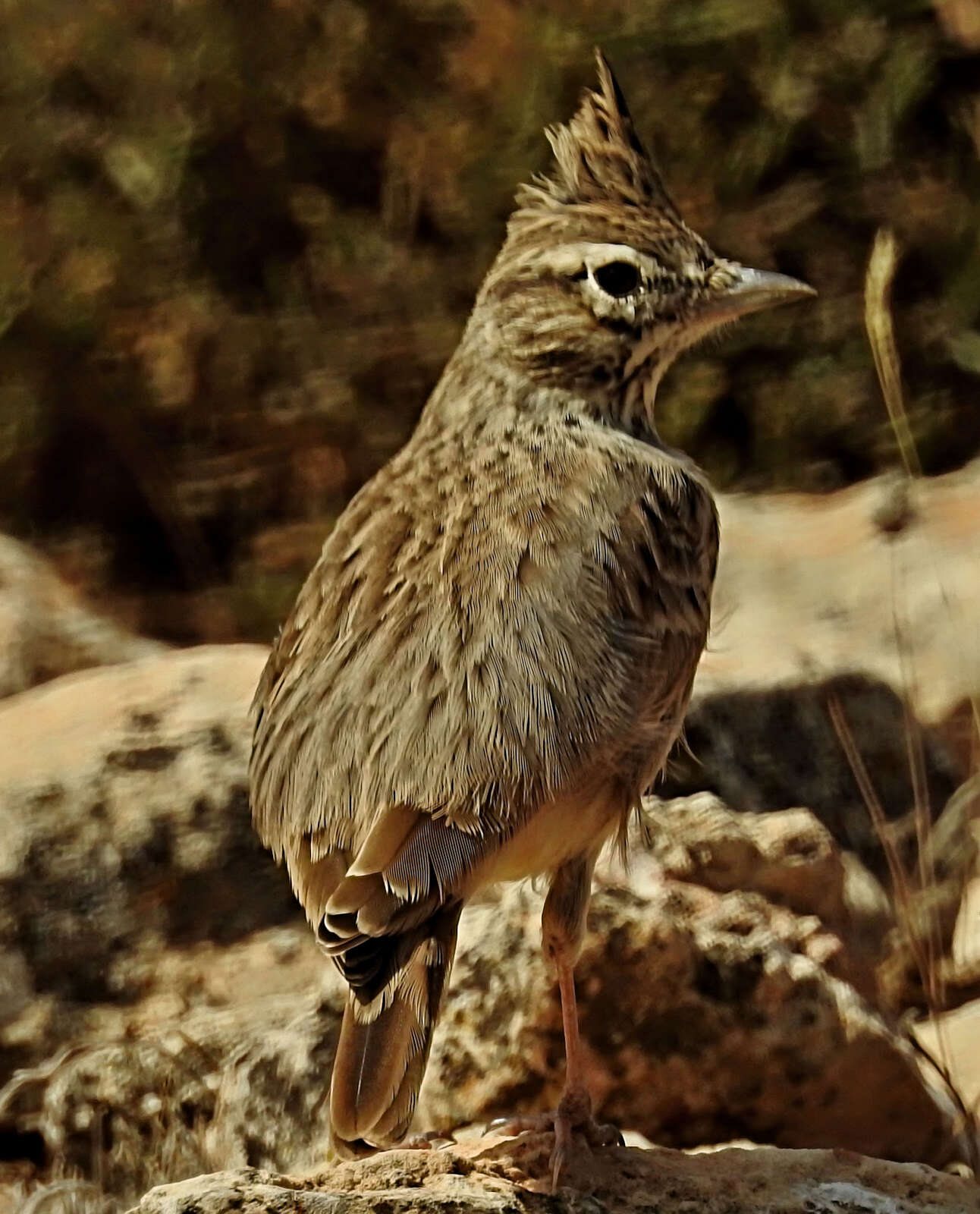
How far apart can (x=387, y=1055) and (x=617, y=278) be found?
179 centimetres

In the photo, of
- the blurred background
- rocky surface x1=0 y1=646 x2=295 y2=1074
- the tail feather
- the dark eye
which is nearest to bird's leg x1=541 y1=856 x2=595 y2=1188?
the tail feather

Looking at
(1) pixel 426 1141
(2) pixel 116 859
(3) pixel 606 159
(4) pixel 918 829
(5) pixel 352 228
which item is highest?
(3) pixel 606 159

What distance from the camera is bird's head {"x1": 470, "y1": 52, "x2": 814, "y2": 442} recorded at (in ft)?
14.7

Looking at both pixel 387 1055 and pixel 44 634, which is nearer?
pixel 387 1055

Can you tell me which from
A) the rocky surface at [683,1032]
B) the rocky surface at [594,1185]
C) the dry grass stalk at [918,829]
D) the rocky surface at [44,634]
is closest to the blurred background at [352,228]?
Answer: the rocky surface at [44,634]

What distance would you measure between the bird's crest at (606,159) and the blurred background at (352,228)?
3.05 metres

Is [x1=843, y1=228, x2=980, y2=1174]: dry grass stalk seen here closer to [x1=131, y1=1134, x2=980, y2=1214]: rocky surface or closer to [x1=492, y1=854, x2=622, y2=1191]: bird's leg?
[x1=131, y1=1134, x2=980, y2=1214]: rocky surface

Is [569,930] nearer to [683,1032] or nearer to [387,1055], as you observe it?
[683,1032]

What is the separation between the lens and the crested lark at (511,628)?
3.67 m

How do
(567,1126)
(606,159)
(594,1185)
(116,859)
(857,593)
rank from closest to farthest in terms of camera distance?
(594,1185) → (567,1126) → (606,159) → (116,859) → (857,593)

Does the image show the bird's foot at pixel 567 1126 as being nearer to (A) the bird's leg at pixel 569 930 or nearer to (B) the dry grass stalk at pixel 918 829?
→ (A) the bird's leg at pixel 569 930

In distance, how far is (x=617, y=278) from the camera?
14.7 ft

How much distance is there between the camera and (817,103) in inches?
308

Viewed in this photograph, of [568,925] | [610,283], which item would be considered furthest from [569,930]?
[610,283]
